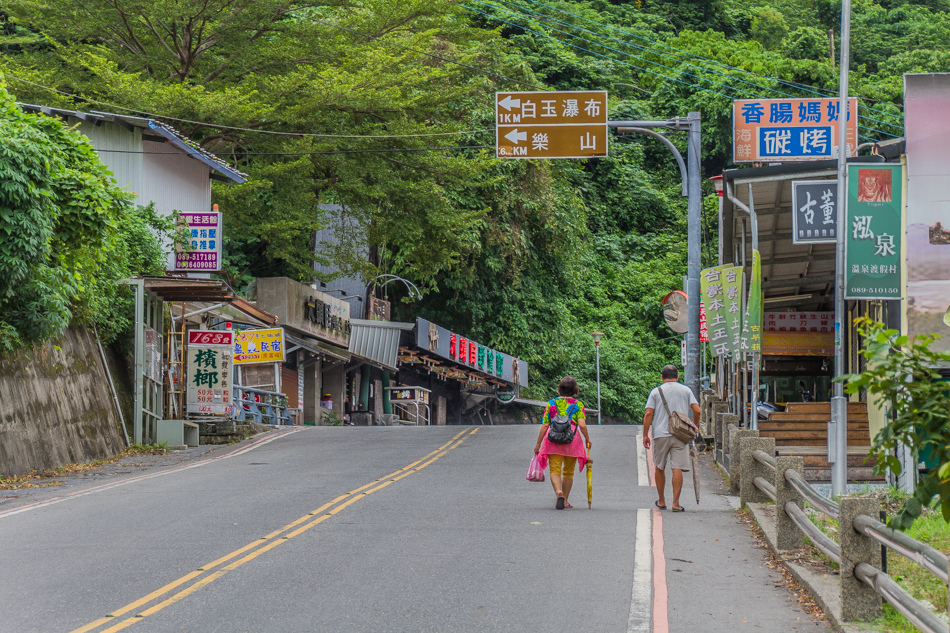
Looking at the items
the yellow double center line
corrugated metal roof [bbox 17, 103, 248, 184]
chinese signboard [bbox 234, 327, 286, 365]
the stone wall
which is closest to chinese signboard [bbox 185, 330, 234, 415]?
chinese signboard [bbox 234, 327, 286, 365]

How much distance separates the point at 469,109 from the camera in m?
38.7

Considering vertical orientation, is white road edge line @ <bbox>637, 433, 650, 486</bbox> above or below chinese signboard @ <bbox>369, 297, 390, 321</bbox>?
below

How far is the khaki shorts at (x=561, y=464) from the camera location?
12.2 metres

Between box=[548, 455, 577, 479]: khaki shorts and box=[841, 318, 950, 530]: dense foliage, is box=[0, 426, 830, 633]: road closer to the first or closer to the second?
box=[548, 455, 577, 479]: khaki shorts

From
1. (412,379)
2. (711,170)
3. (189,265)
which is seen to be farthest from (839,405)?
(711,170)

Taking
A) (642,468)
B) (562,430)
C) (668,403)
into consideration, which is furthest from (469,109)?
(562,430)

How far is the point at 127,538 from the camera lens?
399 inches

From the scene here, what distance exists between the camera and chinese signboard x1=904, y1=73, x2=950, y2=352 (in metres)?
15.8

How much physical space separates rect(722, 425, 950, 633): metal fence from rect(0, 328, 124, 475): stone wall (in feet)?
43.1

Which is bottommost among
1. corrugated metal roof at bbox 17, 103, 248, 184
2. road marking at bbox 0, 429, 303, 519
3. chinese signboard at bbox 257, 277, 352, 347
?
road marking at bbox 0, 429, 303, 519

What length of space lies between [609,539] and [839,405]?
6088 millimetres

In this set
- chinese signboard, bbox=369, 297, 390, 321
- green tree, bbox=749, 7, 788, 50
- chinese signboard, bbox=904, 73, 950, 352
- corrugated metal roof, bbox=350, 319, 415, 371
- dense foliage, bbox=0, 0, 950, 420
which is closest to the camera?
chinese signboard, bbox=904, 73, 950, 352

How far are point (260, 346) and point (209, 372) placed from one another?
10.5ft

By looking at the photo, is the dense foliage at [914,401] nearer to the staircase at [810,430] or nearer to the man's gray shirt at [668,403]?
the man's gray shirt at [668,403]
